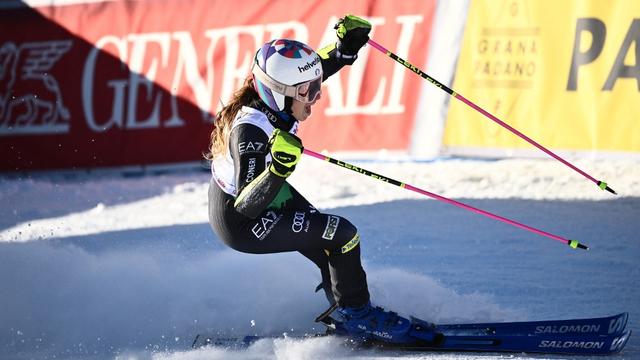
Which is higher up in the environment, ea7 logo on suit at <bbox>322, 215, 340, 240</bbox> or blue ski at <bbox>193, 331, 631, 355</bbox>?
ea7 logo on suit at <bbox>322, 215, 340, 240</bbox>

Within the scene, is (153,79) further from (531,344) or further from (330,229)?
(531,344)

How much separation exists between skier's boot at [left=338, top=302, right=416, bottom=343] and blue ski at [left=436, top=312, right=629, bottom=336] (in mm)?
254

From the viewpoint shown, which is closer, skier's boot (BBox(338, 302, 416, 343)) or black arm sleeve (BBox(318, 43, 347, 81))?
skier's boot (BBox(338, 302, 416, 343))

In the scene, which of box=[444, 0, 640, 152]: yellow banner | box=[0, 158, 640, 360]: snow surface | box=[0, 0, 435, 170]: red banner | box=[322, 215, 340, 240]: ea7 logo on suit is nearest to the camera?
box=[322, 215, 340, 240]: ea7 logo on suit

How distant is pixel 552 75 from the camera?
28.5ft

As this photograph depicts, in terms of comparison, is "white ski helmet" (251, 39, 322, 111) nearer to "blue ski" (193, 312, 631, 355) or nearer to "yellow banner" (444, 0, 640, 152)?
"blue ski" (193, 312, 631, 355)

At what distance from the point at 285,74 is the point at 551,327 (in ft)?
6.25

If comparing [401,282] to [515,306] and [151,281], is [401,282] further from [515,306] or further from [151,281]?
[151,281]

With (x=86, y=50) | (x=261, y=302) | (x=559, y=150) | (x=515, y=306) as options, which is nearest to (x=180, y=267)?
(x=261, y=302)

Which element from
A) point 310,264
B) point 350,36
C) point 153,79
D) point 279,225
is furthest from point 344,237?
point 153,79

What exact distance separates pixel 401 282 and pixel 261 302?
0.86 metres

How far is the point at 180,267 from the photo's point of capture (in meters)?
6.41

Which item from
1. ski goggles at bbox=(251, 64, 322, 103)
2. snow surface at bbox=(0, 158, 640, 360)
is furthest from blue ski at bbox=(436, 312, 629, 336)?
ski goggles at bbox=(251, 64, 322, 103)

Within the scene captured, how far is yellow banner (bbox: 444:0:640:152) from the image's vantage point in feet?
27.6
